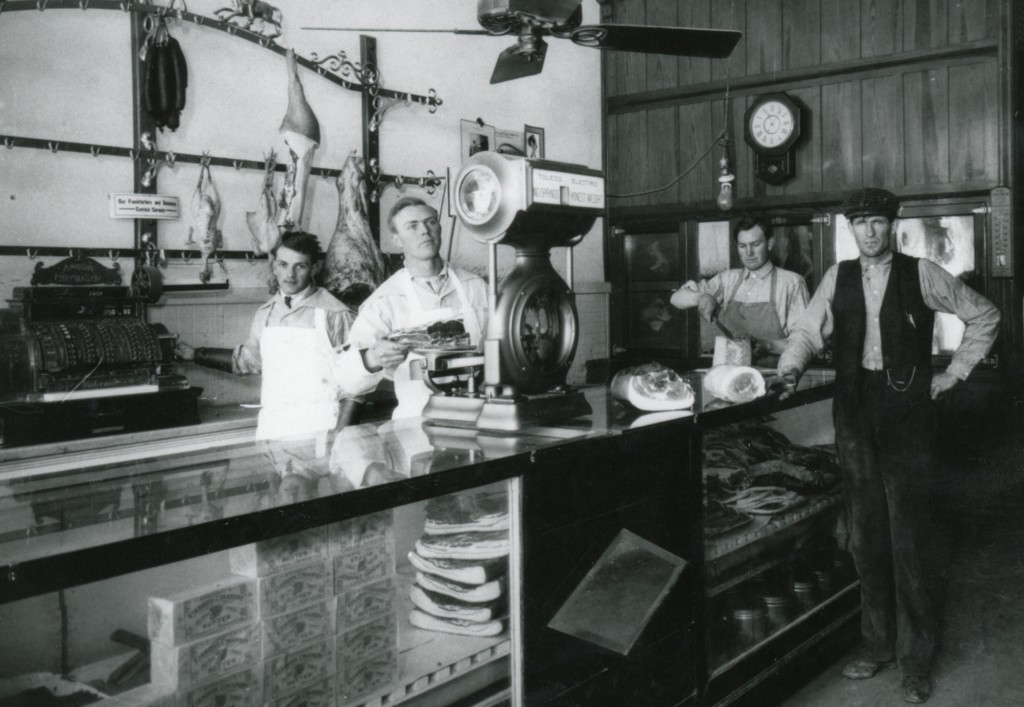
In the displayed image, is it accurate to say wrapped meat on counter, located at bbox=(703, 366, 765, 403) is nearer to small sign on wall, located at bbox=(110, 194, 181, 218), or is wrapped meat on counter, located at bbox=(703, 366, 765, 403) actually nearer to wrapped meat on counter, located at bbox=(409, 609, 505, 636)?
wrapped meat on counter, located at bbox=(409, 609, 505, 636)

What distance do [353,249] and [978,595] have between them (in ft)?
11.7

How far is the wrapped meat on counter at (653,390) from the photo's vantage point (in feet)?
9.00

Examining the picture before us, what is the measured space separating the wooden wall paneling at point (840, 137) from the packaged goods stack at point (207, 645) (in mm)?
5384

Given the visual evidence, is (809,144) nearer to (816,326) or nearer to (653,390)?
(816,326)

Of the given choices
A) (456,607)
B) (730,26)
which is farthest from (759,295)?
(456,607)

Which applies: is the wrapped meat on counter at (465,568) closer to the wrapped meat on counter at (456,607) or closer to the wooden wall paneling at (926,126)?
the wrapped meat on counter at (456,607)

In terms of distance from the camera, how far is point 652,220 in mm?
6922

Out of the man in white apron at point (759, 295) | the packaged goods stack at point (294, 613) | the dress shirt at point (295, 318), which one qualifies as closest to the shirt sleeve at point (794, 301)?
the man in white apron at point (759, 295)

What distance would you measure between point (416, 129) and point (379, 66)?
449mm

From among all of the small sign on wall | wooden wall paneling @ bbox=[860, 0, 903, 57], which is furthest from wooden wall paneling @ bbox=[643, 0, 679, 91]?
Answer: the small sign on wall

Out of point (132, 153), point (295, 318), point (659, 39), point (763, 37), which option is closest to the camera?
point (659, 39)

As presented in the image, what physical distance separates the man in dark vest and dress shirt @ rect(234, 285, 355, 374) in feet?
6.63

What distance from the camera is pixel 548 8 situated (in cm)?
256

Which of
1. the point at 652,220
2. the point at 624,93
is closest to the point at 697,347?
the point at 652,220
